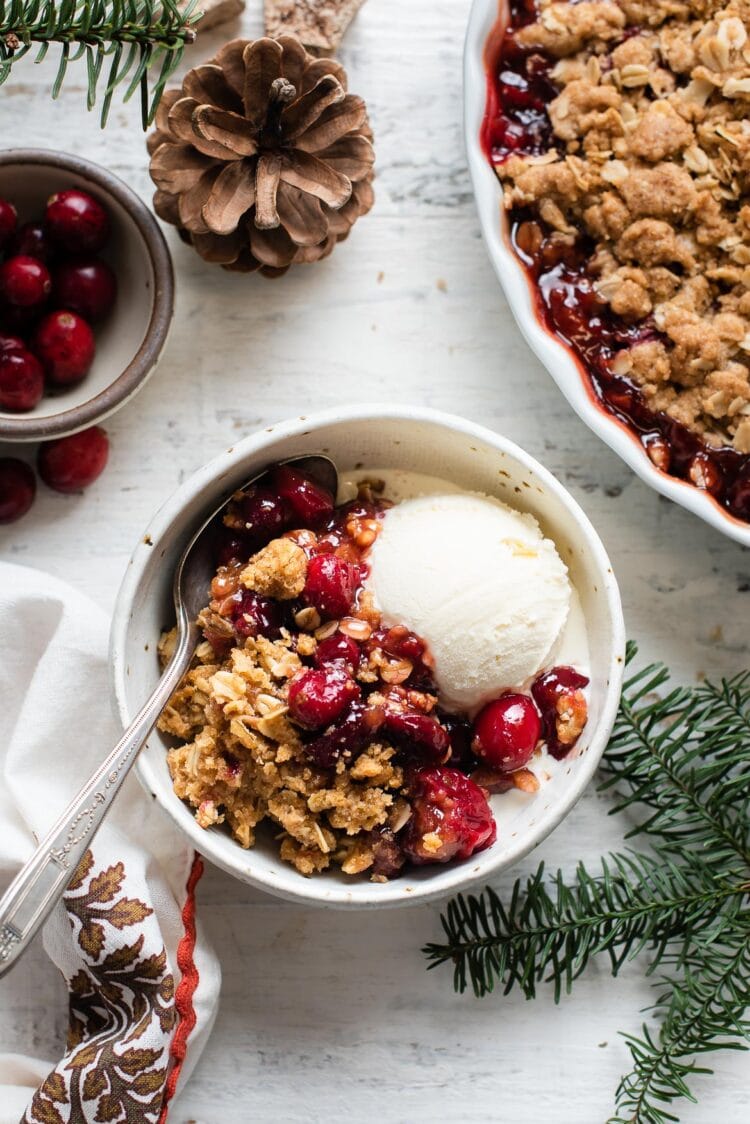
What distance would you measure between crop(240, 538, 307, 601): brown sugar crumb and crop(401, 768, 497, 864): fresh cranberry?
303mm

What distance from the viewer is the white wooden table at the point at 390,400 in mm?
1795

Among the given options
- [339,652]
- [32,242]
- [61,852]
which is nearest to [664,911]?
[339,652]

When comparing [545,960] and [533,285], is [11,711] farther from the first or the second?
[533,285]

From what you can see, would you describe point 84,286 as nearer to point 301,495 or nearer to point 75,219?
point 75,219

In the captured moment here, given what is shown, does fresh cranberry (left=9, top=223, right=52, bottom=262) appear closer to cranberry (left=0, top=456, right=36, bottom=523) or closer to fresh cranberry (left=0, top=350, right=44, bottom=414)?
fresh cranberry (left=0, top=350, right=44, bottom=414)

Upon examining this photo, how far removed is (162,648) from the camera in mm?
1602

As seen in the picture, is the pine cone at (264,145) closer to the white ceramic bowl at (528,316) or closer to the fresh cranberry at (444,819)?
the white ceramic bowl at (528,316)

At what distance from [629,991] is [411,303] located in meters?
1.18

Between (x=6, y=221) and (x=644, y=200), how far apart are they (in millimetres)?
980

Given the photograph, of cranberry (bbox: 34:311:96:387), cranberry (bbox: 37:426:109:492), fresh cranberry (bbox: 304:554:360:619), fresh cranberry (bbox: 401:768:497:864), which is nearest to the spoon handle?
fresh cranberry (bbox: 304:554:360:619)

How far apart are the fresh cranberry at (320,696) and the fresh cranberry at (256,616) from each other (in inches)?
3.8

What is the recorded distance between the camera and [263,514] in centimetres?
155

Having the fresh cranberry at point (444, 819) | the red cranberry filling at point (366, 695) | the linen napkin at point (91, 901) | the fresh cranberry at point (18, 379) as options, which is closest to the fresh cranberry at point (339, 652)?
the red cranberry filling at point (366, 695)

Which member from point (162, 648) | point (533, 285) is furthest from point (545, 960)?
point (533, 285)
